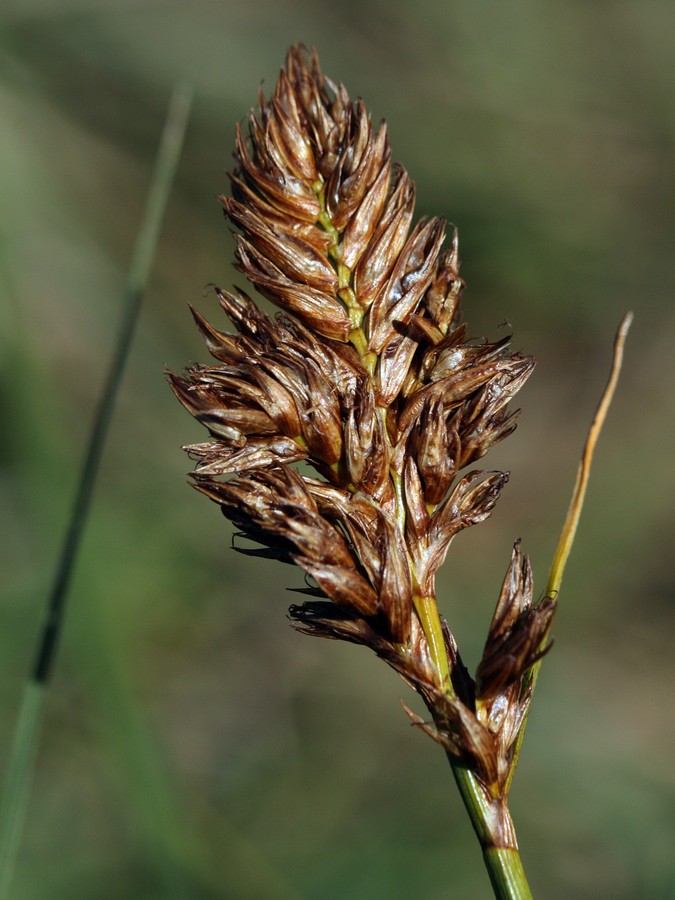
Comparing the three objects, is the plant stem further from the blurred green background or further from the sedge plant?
the blurred green background

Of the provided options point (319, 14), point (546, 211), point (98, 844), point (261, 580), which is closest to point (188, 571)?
point (261, 580)

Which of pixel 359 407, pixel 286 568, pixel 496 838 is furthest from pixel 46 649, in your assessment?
pixel 286 568

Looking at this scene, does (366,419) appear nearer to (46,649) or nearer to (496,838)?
(496,838)

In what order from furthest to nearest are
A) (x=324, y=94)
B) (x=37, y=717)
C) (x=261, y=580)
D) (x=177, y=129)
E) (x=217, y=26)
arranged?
1. (x=217, y=26)
2. (x=261, y=580)
3. (x=177, y=129)
4. (x=37, y=717)
5. (x=324, y=94)

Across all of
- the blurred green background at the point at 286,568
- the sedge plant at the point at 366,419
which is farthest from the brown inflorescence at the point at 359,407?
the blurred green background at the point at 286,568

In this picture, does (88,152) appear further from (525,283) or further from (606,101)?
(606,101)

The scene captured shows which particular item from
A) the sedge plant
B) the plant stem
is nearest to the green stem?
the sedge plant

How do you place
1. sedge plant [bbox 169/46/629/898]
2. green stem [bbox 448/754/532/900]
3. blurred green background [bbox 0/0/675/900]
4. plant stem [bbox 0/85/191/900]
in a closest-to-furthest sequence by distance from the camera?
green stem [bbox 448/754/532/900] → sedge plant [bbox 169/46/629/898] → plant stem [bbox 0/85/191/900] → blurred green background [bbox 0/0/675/900]

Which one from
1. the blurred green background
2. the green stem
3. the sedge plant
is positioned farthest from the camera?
the blurred green background
